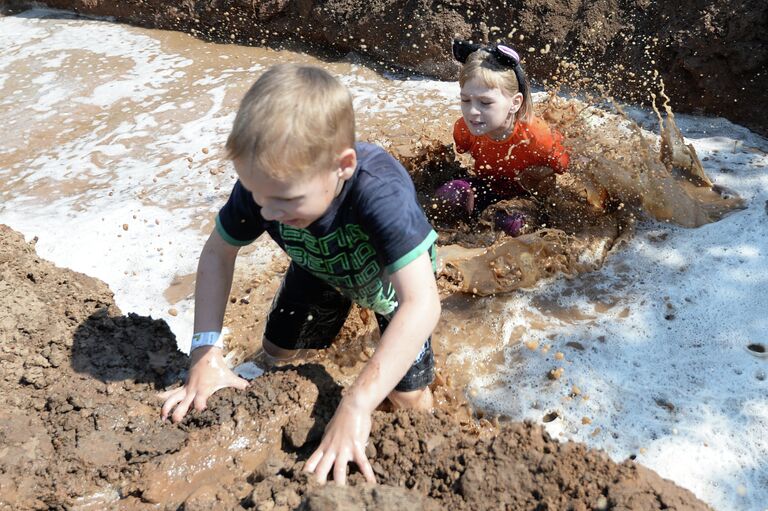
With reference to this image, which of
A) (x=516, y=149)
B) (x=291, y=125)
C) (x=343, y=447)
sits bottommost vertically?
(x=516, y=149)

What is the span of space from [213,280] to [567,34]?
405cm

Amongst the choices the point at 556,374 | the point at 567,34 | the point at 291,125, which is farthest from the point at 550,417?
the point at 567,34

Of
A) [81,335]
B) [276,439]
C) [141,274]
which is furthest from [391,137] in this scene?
[276,439]

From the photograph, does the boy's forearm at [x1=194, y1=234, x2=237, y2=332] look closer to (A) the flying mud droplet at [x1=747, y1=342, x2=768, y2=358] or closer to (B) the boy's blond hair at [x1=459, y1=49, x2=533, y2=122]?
(B) the boy's blond hair at [x1=459, y1=49, x2=533, y2=122]

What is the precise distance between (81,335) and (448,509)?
1563 millimetres

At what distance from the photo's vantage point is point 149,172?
4.91m

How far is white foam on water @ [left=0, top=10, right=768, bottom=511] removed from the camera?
276 cm

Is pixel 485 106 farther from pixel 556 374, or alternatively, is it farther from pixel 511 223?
pixel 556 374

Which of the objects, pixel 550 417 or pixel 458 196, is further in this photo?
pixel 458 196

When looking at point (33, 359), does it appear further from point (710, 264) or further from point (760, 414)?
point (710, 264)

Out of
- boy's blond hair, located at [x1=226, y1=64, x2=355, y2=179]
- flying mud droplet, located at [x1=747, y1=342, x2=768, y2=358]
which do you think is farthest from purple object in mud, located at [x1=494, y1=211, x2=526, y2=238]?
boy's blond hair, located at [x1=226, y1=64, x2=355, y2=179]

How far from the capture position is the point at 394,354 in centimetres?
202

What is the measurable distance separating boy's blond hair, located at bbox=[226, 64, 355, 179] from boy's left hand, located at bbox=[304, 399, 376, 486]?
2.20 ft

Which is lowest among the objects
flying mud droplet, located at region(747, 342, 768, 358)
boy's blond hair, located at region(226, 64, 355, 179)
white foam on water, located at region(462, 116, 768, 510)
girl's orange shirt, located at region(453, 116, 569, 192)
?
white foam on water, located at region(462, 116, 768, 510)
